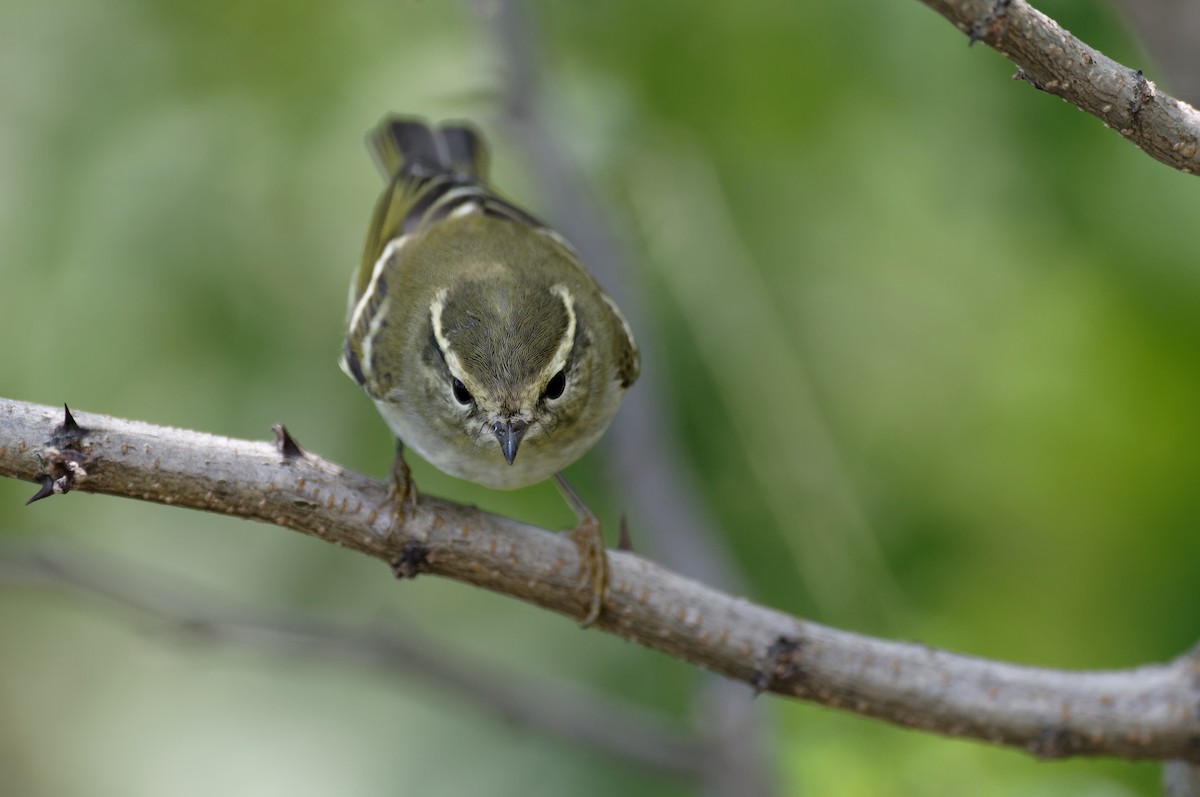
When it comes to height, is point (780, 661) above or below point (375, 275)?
below

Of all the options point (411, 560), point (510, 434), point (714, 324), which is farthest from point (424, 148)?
point (411, 560)

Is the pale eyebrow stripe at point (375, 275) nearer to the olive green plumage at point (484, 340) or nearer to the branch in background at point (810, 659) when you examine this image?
the olive green plumage at point (484, 340)

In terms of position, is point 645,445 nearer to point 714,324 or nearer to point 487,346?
point 714,324

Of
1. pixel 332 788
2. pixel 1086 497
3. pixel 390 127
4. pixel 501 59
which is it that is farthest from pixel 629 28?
pixel 332 788

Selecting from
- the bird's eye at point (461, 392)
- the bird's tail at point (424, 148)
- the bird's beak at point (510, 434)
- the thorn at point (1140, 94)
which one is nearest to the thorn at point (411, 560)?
the bird's beak at point (510, 434)

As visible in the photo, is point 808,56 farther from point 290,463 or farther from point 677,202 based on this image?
point 290,463
